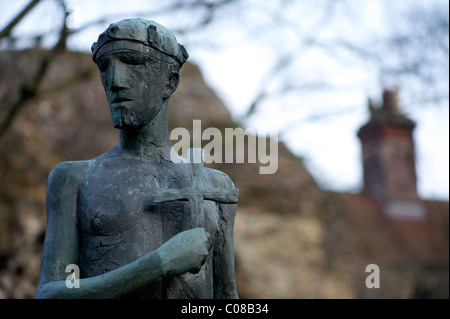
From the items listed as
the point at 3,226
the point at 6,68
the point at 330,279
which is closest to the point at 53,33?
the point at 6,68

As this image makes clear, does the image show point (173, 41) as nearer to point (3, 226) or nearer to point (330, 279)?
point (3, 226)

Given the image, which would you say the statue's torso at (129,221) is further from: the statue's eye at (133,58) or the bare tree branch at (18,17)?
the bare tree branch at (18,17)

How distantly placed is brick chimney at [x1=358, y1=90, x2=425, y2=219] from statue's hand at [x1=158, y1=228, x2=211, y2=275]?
2277 cm

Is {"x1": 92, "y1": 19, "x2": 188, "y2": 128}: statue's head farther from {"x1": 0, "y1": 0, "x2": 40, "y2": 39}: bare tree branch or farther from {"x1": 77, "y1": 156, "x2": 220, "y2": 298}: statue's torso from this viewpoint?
{"x1": 0, "y1": 0, "x2": 40, "y2": 39}: bare tree branch

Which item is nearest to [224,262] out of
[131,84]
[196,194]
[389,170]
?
[196,194]

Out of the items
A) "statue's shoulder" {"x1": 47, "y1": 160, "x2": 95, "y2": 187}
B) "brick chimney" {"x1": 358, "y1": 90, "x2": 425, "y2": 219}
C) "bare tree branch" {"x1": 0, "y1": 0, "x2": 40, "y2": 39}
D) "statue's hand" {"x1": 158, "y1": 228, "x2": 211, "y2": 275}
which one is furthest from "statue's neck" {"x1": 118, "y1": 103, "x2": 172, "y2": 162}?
"brick chimney" {"x1": 358, "y1": 90, "x2": 425, "y2": 219}

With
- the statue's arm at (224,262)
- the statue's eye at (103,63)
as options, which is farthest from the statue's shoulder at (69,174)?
the statue's arm at (224,262)

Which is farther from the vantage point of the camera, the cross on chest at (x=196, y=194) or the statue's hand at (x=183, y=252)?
the cross on chest at (x=196, y=194)

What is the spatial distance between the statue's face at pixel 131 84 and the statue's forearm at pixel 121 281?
76 centimetres

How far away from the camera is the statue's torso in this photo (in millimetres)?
2928

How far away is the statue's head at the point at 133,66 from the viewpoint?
120 inches

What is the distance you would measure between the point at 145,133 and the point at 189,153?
0.87 feet

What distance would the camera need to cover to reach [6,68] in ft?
38.6

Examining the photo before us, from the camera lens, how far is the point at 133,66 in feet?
10.1
